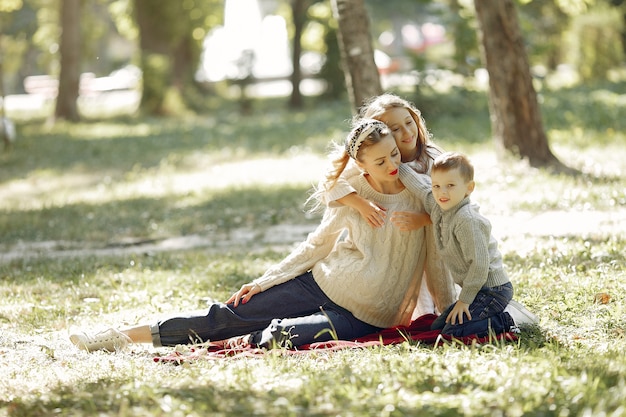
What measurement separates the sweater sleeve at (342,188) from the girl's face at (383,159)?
0.19 meters

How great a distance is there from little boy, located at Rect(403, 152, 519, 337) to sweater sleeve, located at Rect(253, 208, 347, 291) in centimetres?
64

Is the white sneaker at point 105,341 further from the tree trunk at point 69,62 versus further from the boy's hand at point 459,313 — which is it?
the tree trunk at point 69,62

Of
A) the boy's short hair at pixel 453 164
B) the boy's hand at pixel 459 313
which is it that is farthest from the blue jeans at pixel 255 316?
the boy's short hair at pixel 453 164

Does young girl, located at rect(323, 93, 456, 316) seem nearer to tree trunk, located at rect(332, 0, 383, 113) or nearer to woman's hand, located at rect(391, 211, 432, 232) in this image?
woman's hand, located at rect(391, 211, 432, 232)

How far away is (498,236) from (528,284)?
6.99ft

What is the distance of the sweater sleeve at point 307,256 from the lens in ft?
18.8

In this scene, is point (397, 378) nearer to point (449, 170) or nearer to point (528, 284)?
point (449, 170)

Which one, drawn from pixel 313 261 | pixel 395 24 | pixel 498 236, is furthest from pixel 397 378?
pixel 395 24

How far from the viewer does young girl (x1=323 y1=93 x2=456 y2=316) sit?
5.46 metres

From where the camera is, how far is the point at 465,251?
5.27 m

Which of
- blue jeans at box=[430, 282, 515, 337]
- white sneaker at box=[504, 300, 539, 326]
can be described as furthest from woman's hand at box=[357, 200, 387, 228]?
white sneaker at box=[504, 300, 539, 326]

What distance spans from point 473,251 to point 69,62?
21.4m

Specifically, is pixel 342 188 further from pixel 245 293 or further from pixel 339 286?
pixel 245 293

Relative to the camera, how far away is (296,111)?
2531 cm
